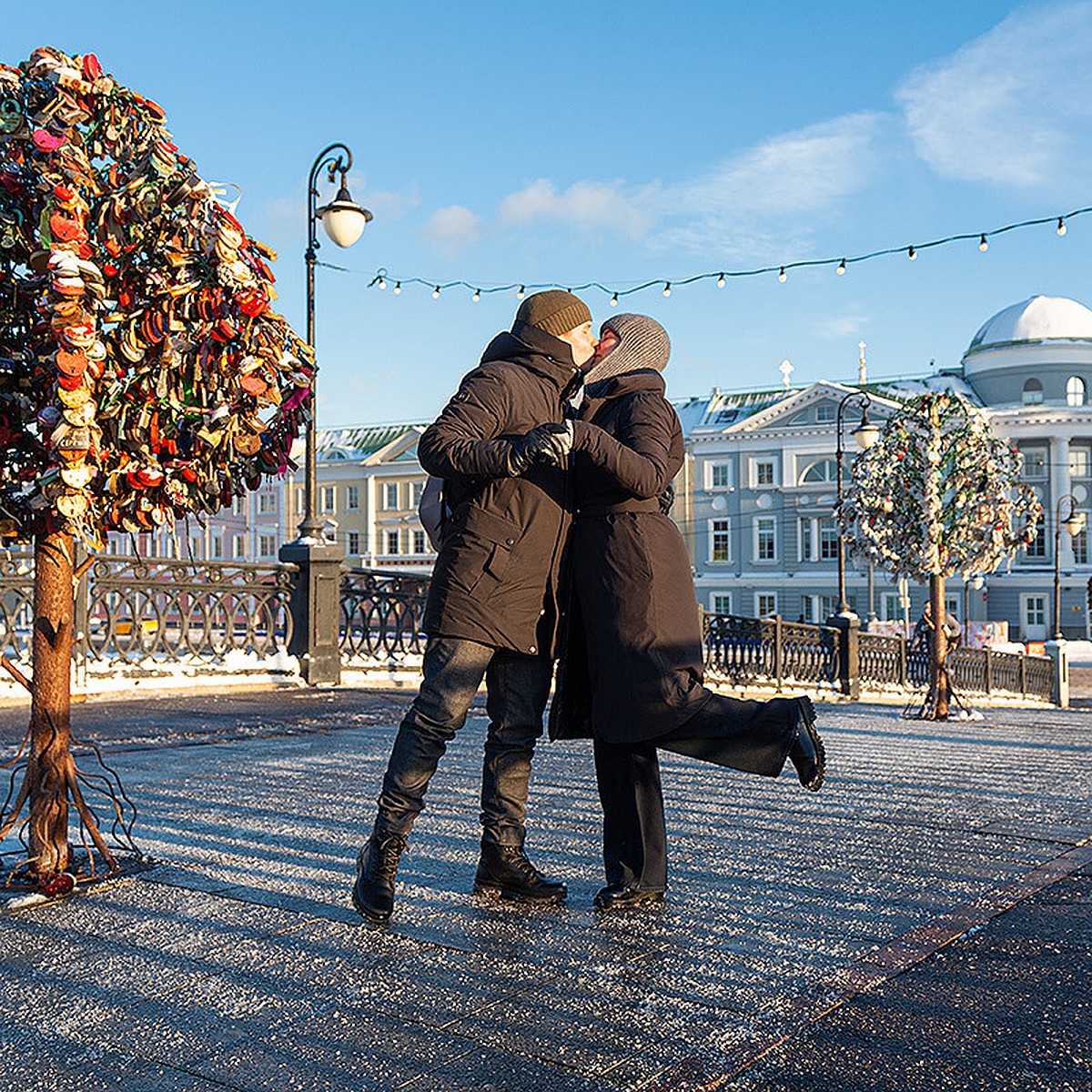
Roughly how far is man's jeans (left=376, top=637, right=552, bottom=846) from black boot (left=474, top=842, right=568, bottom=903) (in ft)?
0.14

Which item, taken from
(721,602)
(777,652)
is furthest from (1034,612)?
(777,652)

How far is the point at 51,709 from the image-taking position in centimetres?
402

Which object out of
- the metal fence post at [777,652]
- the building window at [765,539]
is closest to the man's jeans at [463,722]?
the metal fence post at [777,652]

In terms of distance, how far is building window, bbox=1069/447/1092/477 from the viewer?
57750 millimetres

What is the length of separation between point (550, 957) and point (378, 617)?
39.8 feet

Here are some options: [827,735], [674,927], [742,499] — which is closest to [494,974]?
[674,927]

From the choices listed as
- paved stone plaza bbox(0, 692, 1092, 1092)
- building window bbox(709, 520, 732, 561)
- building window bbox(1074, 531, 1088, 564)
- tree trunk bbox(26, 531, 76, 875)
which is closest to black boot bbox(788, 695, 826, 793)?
paved stone plaza bbox(0, 692, 1092, 1092)

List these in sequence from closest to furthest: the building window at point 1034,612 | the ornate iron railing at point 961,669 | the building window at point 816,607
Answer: the ornate iron railing at point 961,669
the building window at point 1034,612
the building window at point 816,607

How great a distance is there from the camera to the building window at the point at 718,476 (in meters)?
62.1

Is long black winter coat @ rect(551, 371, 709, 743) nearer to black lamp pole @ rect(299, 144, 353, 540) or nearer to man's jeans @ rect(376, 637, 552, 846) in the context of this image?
man's jeans @ rect(376, 637, 552, 846)

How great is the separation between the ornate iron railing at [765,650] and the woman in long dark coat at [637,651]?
558 inches

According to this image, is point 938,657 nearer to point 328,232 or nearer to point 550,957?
point 328,232

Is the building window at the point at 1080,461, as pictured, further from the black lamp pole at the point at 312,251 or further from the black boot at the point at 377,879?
the black boot at the point at 377,879

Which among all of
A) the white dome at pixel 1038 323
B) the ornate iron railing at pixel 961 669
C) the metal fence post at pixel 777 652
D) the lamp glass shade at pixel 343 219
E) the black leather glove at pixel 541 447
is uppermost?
the white dome at pixel 1038 323
